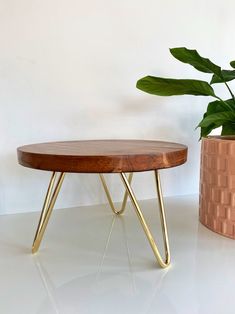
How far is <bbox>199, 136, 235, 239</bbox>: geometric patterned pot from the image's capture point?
104 centimetres

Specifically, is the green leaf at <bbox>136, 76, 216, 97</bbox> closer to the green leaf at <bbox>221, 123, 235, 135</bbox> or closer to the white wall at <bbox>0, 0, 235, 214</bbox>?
the green leaf at <bbox>221, 123, 235, 135</bbox>

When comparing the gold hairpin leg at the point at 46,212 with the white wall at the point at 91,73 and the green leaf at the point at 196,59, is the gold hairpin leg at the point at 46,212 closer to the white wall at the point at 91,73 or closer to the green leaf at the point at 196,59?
the white wall at the point at 91,73

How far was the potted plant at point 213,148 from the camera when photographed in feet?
3.42

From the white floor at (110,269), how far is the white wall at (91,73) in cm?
20

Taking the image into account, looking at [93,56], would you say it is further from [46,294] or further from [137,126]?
[46,294]

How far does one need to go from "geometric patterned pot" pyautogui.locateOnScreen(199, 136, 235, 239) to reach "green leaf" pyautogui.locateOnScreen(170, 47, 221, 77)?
0.76 ft

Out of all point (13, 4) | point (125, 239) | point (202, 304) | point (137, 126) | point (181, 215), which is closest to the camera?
point (202, 304)

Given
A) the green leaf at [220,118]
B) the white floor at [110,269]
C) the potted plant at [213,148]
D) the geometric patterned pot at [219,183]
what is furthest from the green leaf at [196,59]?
the white floor at [110,269]

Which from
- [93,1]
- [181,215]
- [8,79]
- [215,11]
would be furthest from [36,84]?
[215,11]

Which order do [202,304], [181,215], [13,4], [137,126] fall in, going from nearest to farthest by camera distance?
[202,304]
[13,4]
[181,215]
[137,126]

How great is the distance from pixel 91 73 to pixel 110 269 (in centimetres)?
80

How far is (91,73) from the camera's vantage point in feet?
4.31

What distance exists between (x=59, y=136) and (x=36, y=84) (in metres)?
0.22

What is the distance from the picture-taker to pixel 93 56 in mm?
1307
